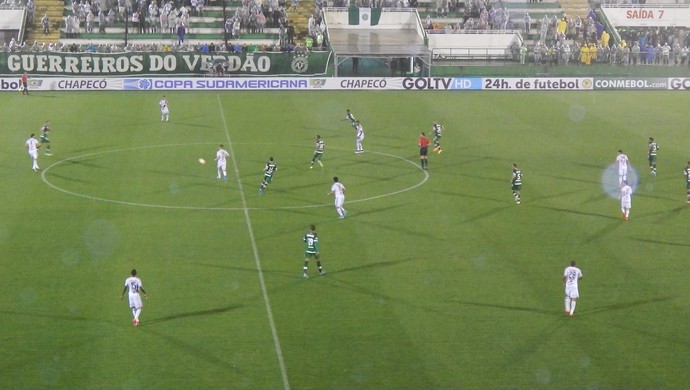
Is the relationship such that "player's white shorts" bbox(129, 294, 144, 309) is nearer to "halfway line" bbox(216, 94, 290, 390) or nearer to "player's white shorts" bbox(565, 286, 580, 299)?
"halfway line" bbox(216, 94, 290, 390)

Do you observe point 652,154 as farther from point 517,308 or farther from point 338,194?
point 517,308

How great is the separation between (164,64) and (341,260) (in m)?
43.6

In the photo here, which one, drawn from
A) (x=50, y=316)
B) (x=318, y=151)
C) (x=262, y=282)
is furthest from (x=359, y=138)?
(x=50, y=316)

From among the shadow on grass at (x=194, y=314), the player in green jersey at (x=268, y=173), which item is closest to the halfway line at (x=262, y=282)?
the player in green jersey at (x=268, y=173)

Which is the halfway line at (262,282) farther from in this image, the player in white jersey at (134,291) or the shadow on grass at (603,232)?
the shadow on grass at (603,232)

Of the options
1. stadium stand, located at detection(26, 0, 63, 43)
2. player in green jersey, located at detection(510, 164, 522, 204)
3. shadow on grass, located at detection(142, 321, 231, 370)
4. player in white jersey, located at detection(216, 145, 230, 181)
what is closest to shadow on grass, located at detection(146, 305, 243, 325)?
shadow on grass, located at detection(142, 321, 231, 370)

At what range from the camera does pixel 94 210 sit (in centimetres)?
3694

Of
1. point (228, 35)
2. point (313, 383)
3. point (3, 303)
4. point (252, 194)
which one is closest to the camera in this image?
point (313, 383)

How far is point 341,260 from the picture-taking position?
3105cm

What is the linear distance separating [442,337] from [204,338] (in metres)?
5.63

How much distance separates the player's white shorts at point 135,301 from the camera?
25078mm

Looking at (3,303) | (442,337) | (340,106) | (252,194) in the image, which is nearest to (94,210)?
(252,194)

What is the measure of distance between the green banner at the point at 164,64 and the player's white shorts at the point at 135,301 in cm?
4738

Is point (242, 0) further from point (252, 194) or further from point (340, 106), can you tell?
point (252, 194)
